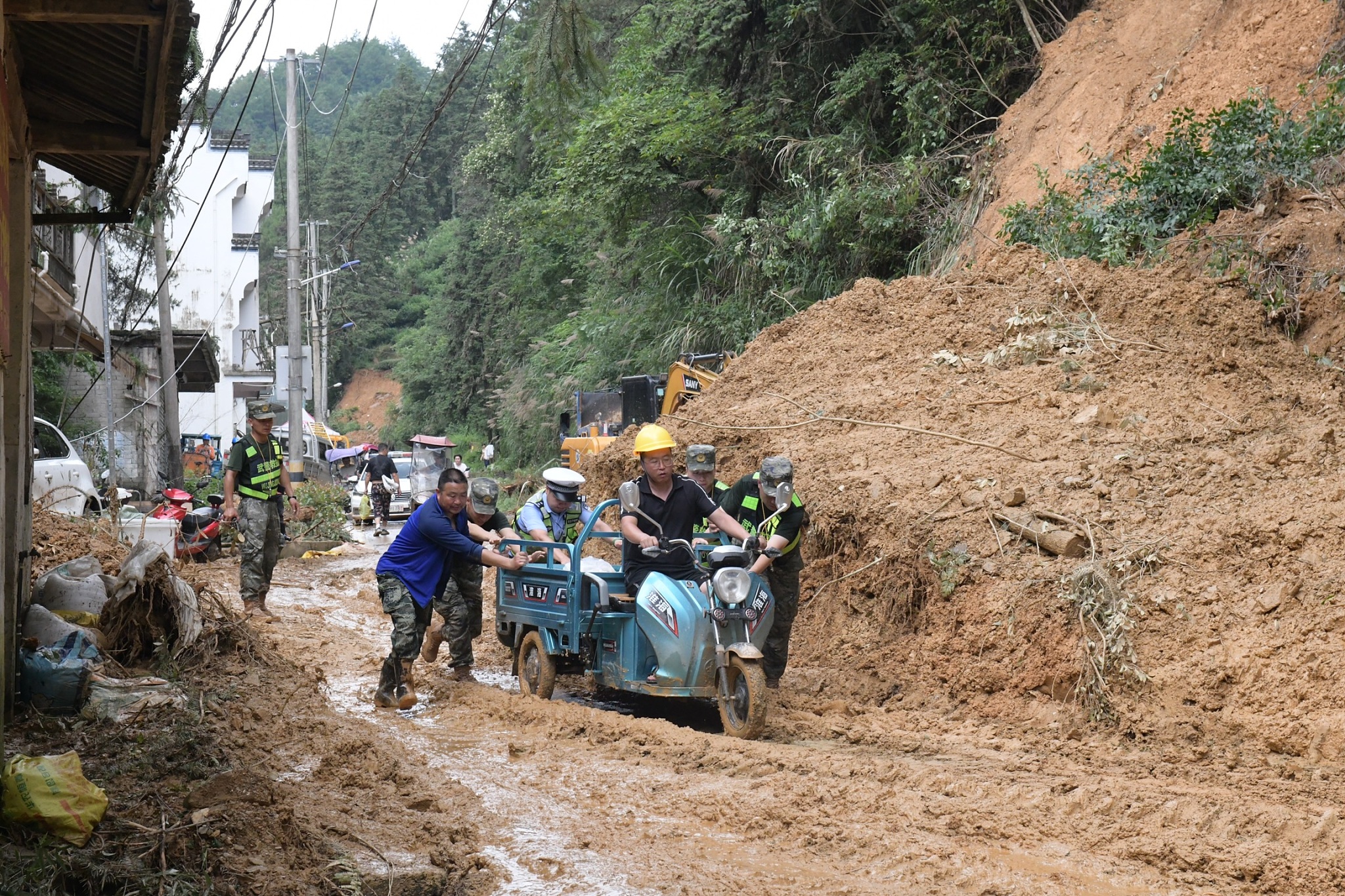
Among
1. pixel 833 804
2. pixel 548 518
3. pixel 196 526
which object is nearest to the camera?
pixel 833 804

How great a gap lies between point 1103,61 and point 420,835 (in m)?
15.4

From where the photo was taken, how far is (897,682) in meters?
8.80

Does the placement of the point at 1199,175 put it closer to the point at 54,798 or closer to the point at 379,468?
the point at 54,798

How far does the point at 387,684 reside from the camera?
848 cm

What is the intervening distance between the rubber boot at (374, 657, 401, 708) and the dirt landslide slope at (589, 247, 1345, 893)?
2.91 meters

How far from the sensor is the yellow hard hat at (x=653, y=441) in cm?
799

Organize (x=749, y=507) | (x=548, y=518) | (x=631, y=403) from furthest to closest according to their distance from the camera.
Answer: (x=631, y=403) < (x=548, y=518) < (x=749, y=507)

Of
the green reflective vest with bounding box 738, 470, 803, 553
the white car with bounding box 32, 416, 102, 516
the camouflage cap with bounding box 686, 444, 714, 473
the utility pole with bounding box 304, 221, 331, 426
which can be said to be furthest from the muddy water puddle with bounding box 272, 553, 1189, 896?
the utility pole with bounding box 304, 221, 331, 426

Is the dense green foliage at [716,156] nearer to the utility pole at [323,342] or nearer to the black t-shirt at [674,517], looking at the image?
the black t-shirt at [674,517]

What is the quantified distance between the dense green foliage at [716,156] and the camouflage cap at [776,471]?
8.83 feet

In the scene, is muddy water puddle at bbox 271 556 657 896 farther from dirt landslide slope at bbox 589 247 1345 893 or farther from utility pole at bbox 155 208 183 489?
utility pole at bbox 155 208 183 489

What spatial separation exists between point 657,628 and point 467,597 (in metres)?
2.46

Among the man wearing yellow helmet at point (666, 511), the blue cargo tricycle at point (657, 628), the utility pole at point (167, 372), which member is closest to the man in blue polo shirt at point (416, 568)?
the blue cargo tricycle at point (657, 628)

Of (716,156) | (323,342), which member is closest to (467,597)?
(716,156)
